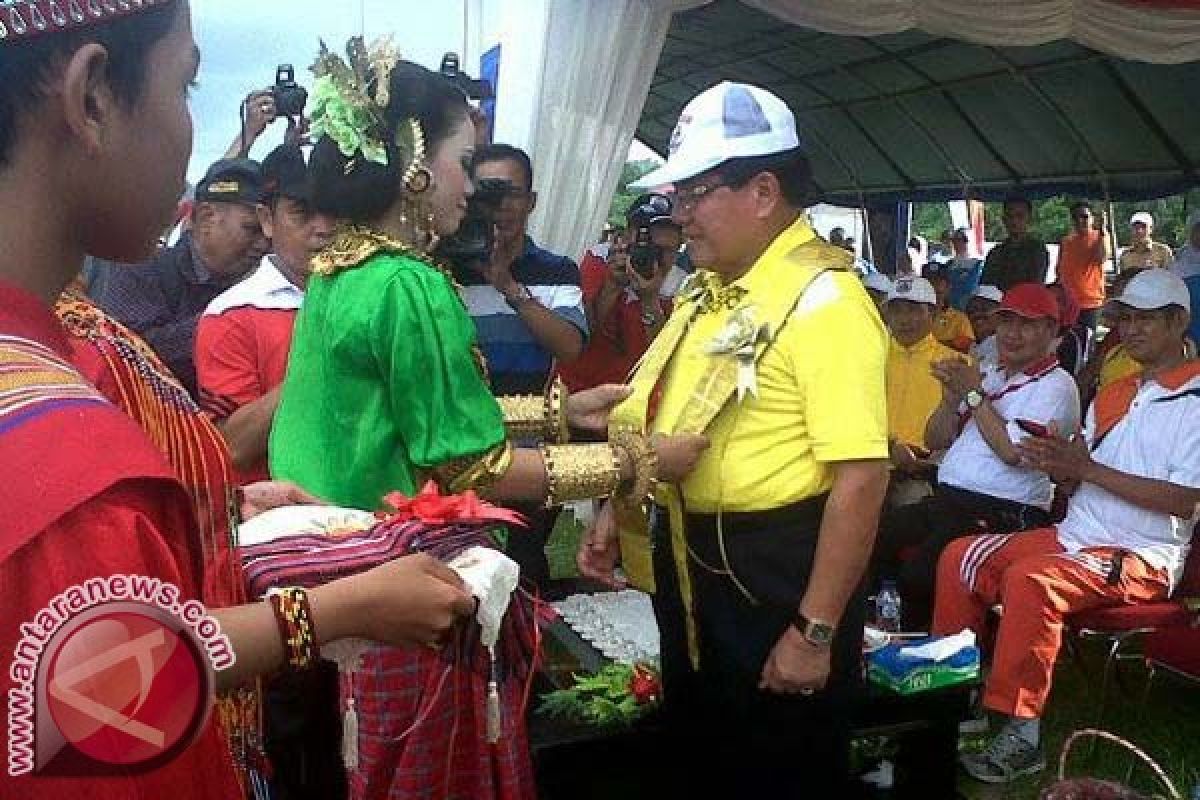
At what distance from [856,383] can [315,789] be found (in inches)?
57.7

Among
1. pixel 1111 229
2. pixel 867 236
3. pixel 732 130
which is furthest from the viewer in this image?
pixel 867 236

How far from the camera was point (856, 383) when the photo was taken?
2197mm

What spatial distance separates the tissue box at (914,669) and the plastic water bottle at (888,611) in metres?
0.87

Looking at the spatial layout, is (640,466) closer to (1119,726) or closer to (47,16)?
(47,16)

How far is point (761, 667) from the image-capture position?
2402 millimetres

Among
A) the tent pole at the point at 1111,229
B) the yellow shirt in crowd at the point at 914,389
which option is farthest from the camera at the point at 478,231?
the tent pole at the point at 1111,229

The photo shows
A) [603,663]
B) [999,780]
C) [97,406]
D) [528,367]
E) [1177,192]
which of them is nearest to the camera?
[97,406]

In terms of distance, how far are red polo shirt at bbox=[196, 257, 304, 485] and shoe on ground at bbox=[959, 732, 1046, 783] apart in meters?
2.60

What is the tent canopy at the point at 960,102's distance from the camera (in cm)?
912

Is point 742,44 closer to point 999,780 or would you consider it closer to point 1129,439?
point 1129,439

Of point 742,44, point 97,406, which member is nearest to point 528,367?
point 97,406

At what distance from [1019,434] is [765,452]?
257 cm

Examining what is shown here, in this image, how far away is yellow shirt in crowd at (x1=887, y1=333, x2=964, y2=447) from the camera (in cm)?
545
